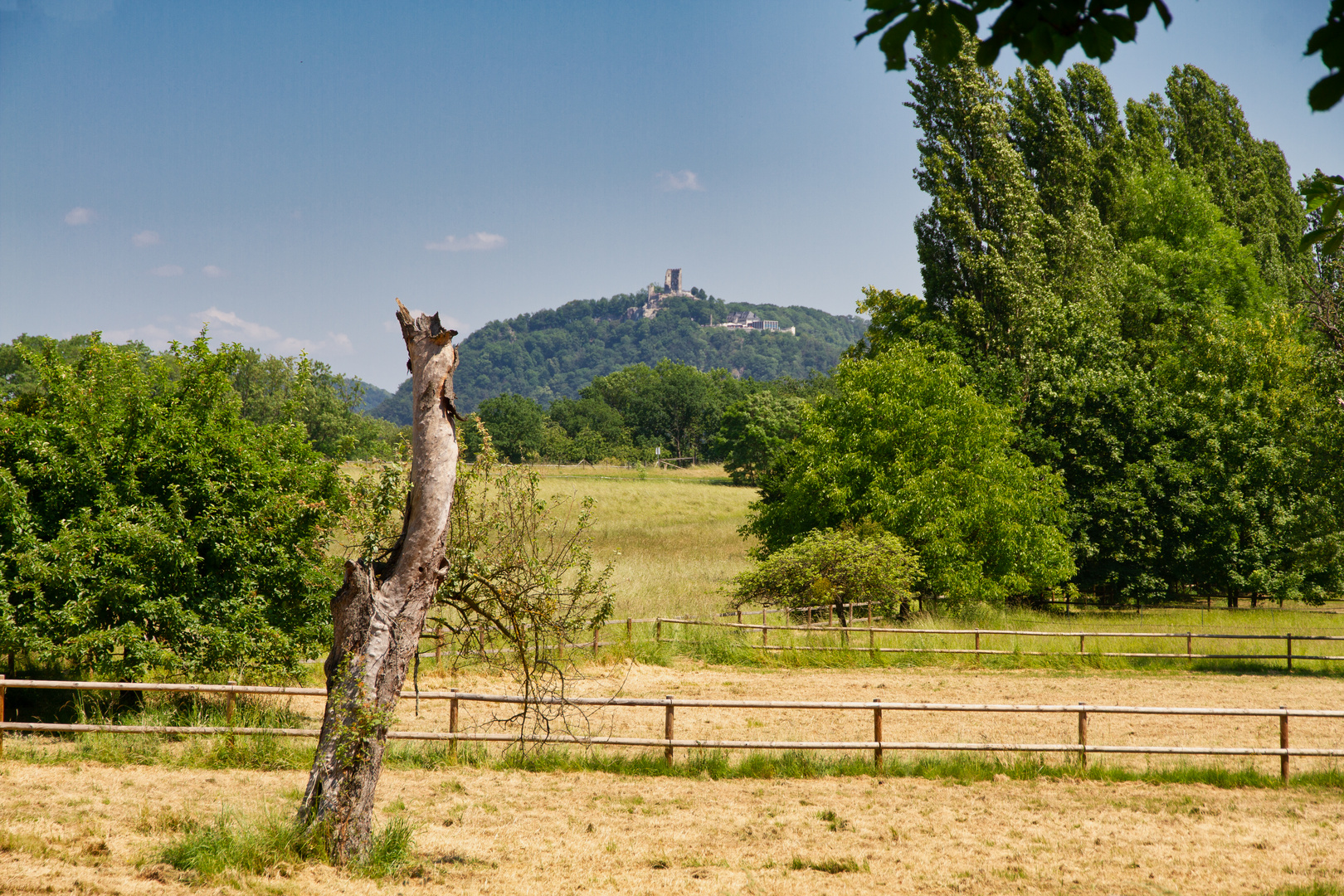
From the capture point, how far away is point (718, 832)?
9.25 meters

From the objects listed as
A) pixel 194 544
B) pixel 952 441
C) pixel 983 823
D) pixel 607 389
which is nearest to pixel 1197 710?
pixel 983 823

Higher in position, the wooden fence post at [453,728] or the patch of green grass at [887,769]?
the wooden fence post at [453,728]

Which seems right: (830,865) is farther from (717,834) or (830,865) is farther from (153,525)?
(153,525)

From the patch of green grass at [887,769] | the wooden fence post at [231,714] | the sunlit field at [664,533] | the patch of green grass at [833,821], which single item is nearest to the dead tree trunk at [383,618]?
the patch of green grass at [887,769]

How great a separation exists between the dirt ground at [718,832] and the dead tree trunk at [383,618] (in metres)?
0.58

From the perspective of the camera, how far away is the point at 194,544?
12.7m

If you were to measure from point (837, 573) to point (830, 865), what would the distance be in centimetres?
1704

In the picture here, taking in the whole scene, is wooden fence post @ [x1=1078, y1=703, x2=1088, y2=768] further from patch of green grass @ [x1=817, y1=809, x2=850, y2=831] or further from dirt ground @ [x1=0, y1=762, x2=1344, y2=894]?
patch of green grass @ [x1=817, y1=809, x2=850, y2=831]

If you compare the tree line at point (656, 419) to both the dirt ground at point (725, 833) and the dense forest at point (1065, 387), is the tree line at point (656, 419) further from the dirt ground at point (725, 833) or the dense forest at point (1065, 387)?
the dirt ground at point (725, 833)

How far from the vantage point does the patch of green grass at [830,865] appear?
8258 millimetres

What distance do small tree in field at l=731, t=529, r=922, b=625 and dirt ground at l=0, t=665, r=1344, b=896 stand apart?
13392mm

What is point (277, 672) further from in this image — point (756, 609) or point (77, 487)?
point (756, 609)

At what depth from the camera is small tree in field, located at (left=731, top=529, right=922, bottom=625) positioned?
24859mm

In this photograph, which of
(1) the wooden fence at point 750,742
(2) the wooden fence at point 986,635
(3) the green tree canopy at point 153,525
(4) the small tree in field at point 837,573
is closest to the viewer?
(1) the wooden fence at point 750,742
